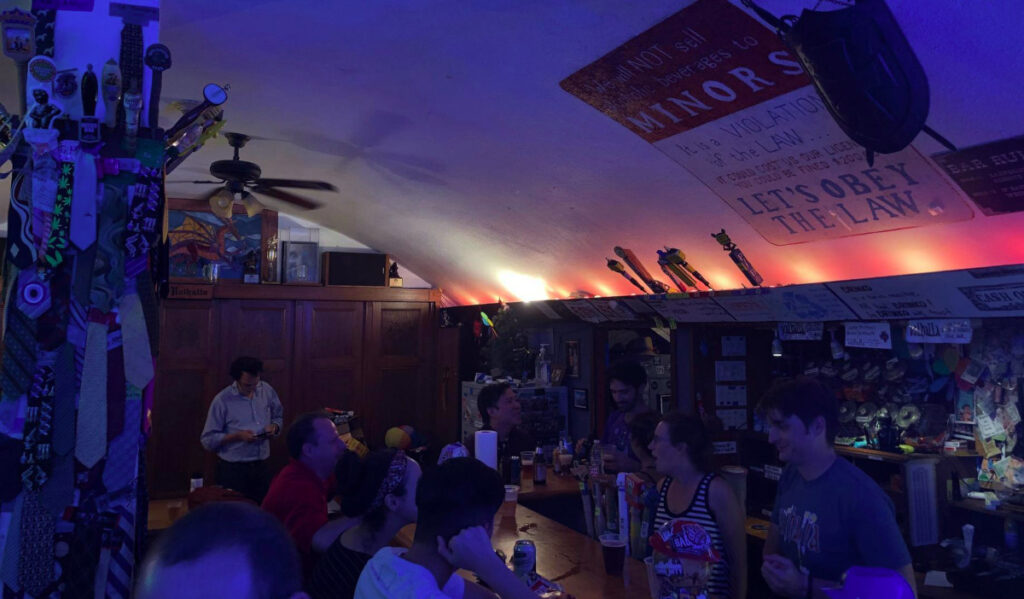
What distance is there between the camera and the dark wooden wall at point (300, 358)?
7.21m

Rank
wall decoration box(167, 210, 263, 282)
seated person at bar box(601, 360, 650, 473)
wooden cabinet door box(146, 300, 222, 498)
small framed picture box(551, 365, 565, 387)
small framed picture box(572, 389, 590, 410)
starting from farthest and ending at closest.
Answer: wall decoration box(167, 210, 263, 282) < wooden cabinet door box(146, 300, 222, 498) < small framed picture box(551, 365, 565, 387) < small framed picture box(572, 389, 590, 410) < seated person at bar box(601, 360, 650, 473)

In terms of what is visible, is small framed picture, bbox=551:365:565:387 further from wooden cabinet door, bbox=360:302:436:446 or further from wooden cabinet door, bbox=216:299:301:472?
wooden cabinet door, bbox=216:299:301:472

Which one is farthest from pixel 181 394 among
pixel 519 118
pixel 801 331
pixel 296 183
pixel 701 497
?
pixel 701 497

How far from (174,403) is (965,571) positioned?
7081 mm

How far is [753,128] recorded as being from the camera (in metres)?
2.95

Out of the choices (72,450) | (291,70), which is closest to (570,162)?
(291,70)

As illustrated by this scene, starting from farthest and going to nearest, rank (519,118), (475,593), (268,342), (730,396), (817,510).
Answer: (268,342)
(730,396)
(519,118)
(817,510)
(475,593)

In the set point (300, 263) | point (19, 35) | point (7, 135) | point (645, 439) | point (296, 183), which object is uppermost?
point (296, 183)

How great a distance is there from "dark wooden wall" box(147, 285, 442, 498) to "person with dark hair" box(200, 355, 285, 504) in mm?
1551

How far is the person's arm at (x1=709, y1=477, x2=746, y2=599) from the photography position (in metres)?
2.48

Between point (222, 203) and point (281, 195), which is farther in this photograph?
point (281, 195)

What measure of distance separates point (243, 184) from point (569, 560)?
11.4 ft

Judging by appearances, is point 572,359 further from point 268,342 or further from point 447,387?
point 268,342

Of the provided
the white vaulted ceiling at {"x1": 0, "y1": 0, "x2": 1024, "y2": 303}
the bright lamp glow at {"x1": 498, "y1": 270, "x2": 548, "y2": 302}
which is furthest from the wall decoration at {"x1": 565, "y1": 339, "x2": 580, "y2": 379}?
the white vaulted ceiling at {"x1": 0, "y1": 0, "x2": 1024, "y2": 303}
